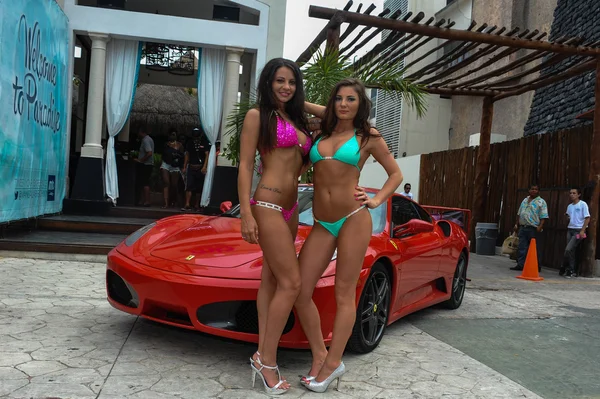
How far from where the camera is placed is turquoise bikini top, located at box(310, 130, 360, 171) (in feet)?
9.64

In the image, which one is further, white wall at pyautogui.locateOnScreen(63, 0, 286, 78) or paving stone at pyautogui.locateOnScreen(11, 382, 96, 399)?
white wall at pyautogui.locateOnScreen(63, 0, 286, 78)

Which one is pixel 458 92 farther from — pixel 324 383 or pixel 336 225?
pixel 324 383

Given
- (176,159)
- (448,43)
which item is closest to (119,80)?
(176,159)

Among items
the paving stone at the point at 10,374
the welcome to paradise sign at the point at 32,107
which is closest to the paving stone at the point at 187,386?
the paving stone at the point at 10,374

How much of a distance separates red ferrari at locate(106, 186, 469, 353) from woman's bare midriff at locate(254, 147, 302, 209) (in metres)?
0.60

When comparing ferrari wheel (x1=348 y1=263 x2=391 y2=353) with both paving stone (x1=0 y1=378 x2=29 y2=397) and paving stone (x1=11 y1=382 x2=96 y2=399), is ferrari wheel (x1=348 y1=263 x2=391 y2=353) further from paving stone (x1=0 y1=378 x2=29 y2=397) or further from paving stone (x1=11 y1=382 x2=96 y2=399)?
paving stone (x1=0 y1=378 x2=29 y2=397)

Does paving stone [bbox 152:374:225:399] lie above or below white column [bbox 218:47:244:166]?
below

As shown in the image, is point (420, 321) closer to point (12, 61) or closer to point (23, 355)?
point (23, 355)

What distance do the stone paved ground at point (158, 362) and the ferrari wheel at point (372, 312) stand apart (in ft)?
0.34

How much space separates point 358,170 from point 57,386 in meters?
1.98

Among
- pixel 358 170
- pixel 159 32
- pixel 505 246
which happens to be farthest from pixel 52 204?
pixel 505 246

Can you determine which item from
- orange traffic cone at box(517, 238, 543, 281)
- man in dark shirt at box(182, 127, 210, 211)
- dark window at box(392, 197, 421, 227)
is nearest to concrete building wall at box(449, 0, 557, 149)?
orange traffic cone at box(517, 238, 543, 281)

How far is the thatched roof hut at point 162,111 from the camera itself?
18594mm

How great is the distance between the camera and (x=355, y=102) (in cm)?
301
